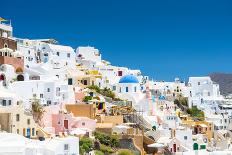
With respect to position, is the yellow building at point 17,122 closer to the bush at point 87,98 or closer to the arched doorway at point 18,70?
the arched doorway at point 18,70

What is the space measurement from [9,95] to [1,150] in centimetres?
940

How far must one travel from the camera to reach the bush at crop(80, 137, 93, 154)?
3666cm

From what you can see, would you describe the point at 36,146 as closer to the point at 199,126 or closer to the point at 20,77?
the point at 20,77

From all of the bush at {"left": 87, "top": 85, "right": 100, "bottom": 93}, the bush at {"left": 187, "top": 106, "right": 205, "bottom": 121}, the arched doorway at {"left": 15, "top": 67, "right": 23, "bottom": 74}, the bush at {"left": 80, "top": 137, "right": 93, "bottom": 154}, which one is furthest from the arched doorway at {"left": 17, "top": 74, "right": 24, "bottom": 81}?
the bush at {"left": 187, "top": 106, "right": 205, "bottom": 121}

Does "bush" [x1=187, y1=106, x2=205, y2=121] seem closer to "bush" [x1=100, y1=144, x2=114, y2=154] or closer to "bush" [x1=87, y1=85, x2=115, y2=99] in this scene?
"bush" [x1=87, y1=85, x2=115, y2=99]

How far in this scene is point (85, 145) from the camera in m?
37.2

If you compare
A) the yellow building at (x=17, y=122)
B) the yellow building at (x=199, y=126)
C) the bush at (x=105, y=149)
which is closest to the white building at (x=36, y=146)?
the yellow building at (x=17, y=122)

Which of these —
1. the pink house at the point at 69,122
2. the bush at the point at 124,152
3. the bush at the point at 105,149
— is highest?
the pink house at the point at 69,122

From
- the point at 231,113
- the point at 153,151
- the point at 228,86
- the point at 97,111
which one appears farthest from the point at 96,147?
the point at 228,86

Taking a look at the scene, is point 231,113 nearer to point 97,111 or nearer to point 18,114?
point 97,111

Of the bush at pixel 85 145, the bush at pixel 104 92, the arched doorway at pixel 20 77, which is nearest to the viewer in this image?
the bush at pixel 85 145

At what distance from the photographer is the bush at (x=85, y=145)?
36662 millimetres

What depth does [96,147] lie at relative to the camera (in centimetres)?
3875

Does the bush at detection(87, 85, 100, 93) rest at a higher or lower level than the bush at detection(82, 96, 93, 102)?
higher
